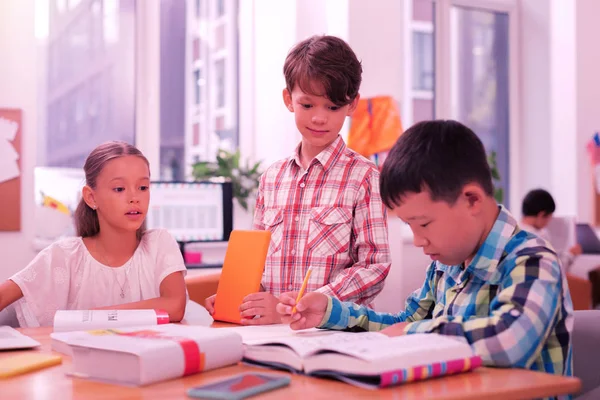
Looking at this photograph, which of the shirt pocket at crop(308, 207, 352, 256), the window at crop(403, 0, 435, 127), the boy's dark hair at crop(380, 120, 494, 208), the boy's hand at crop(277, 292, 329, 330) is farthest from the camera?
the window at crop(403, 0, 435, 127)

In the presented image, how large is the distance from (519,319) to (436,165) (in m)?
0.28

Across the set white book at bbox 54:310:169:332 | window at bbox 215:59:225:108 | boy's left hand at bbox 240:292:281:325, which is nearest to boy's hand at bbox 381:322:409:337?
boy's left hand at bbox 240:292:281:325

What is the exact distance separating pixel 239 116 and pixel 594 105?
2989 millimetres

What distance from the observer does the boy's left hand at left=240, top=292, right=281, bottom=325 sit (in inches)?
60.9

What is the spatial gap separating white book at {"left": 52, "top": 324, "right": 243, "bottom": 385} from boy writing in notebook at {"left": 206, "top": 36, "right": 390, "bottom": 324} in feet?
1.96

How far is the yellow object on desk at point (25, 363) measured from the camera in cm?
109

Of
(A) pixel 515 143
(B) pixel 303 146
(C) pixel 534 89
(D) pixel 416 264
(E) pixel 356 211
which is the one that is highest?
(C) pixel 534 89

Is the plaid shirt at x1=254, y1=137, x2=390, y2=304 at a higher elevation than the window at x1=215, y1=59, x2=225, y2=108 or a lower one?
lower

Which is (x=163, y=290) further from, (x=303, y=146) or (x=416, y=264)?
(x=416, y=264)

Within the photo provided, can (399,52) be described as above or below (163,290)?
above

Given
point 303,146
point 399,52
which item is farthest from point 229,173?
point 303,146

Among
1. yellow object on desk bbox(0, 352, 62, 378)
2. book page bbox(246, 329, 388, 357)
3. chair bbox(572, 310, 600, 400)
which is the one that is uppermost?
book page bbox(246, 329, 388, 357)

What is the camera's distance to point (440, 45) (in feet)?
21.3

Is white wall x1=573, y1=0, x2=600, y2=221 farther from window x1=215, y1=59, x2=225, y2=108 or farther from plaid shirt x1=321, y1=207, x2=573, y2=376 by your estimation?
plaid shirt x1=321, y1=207, x2=573, y2=376
